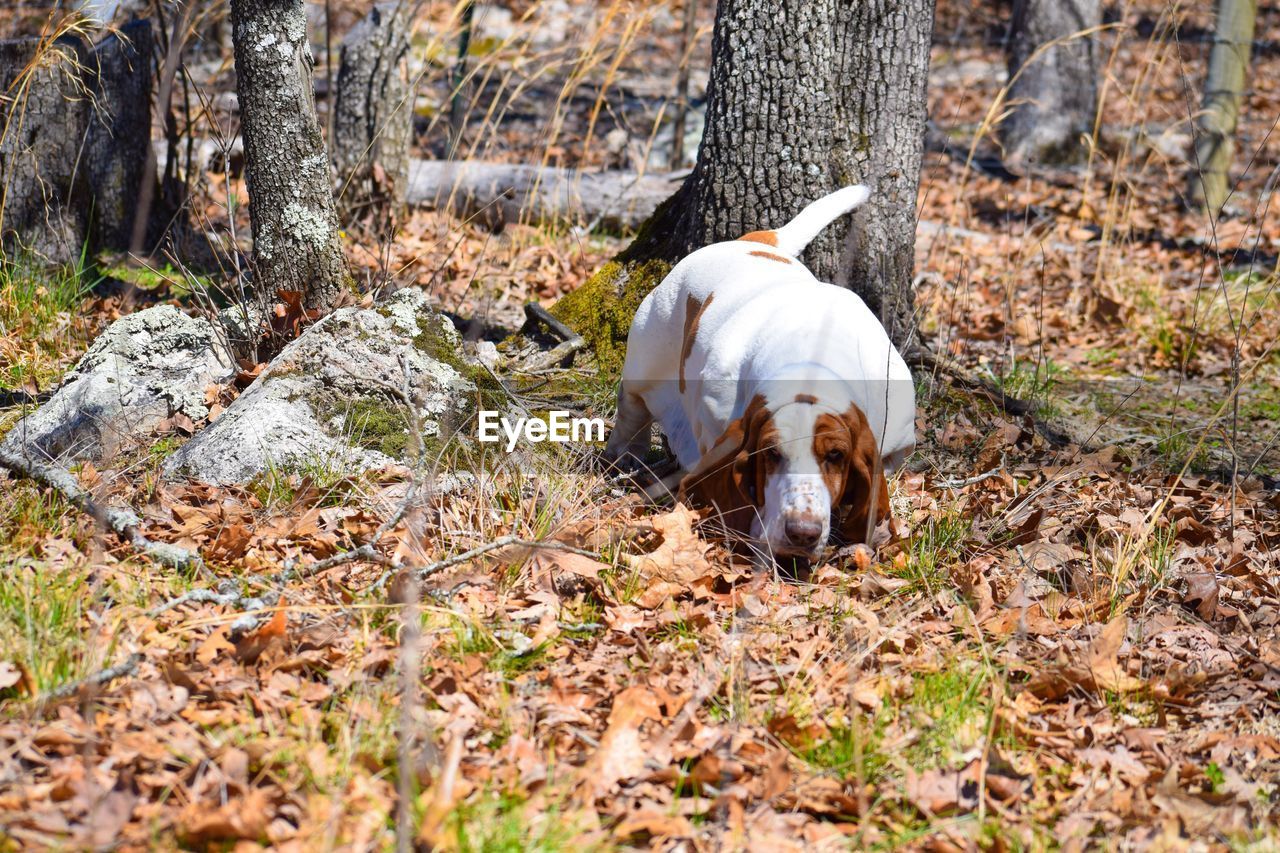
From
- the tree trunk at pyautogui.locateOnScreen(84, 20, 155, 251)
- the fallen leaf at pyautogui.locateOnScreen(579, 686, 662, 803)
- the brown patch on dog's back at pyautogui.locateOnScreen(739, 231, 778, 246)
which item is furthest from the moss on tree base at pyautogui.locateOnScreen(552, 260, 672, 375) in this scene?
the tree trunk at pyautogui.locateOnScreen(84, 20, 155, 251)

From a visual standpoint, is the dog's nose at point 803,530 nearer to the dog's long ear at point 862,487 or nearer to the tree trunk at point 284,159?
the dog's long ear at point 862,487

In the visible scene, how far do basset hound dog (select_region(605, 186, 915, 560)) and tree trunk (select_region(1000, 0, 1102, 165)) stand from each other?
7.09 m

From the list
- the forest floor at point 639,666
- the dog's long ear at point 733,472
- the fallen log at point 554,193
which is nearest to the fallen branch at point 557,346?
the forest floor at point 639,666

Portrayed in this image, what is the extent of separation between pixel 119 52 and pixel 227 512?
3477mm

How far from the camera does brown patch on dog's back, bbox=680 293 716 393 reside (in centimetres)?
382

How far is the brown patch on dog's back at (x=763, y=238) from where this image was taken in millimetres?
4194

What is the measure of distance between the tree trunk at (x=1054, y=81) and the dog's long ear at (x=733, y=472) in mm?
8121

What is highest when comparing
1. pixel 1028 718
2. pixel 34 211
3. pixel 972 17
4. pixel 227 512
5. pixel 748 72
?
pixel 972 17

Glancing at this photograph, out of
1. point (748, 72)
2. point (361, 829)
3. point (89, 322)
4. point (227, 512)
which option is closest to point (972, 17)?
point (748, 72)

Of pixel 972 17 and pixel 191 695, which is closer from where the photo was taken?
pixel 191 695

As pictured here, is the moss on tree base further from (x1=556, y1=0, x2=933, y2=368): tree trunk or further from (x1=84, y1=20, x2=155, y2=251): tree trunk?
(x1=84, y1=20, x2=155, y2=251): tree trunk

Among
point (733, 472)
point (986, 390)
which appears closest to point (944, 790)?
point (733, 472)

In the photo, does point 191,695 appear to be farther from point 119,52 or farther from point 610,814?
point 119,52

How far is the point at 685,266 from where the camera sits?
4.10 m
